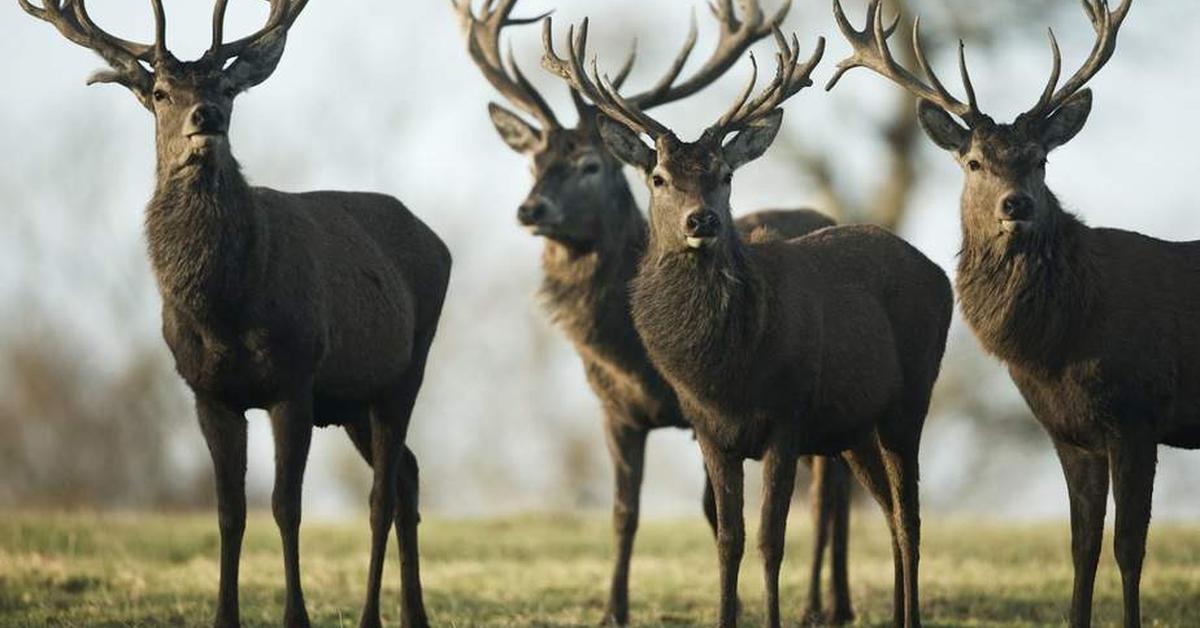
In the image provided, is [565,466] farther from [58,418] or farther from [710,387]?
[710,387]

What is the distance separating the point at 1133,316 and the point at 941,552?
5.90 m

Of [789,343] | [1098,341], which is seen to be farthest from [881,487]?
[1098,341]

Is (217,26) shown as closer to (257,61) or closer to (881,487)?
(257,61)

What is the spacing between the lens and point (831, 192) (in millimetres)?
23969

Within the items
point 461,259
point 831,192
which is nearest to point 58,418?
point 461,259

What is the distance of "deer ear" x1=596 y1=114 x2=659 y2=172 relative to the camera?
32.0 feet

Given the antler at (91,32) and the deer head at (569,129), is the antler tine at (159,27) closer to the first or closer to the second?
the antler at (91,32)

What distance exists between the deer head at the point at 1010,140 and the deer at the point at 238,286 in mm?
3002

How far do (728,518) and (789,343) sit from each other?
2.88ft

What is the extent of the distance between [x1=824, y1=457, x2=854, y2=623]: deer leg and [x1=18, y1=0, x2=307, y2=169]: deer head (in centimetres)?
425

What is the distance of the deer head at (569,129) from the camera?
40.7 feet

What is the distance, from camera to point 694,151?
30.6 feet

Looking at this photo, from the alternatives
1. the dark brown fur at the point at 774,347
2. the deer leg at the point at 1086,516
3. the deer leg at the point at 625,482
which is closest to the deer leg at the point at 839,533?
the deer leg at the point at 625,482

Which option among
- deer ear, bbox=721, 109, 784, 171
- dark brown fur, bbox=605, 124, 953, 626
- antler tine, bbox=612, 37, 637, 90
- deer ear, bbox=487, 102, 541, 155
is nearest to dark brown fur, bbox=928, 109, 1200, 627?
dark brown fur, bbox=605, 124, 953, 626
